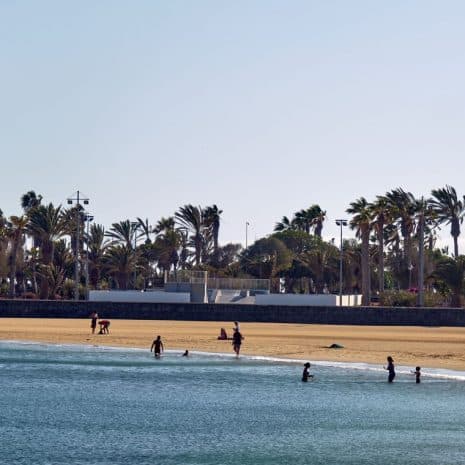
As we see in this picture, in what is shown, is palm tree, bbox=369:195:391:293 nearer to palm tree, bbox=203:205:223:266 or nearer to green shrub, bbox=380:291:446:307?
green shrub, bbox=380:291:446:307

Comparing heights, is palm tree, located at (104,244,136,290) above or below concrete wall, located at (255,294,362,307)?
above

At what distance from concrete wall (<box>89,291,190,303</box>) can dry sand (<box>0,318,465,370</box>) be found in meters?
8.93

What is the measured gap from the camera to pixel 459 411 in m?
45.4

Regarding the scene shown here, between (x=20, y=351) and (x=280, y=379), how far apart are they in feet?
75.1

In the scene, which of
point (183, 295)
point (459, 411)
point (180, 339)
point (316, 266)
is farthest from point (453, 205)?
point (459, 411)

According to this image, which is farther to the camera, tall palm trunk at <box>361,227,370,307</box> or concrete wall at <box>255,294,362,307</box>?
tall palm trunk at <box>361,227,370,307</box>

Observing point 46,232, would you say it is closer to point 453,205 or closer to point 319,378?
point 453,205

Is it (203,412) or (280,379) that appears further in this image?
(280,379)

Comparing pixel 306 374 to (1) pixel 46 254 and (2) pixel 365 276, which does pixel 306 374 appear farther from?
(1) pixel 46 254

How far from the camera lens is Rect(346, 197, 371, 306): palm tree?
113m

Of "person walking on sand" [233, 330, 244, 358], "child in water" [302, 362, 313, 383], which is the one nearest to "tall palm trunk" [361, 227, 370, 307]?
"person walking on sand" [233, 330, 244, 358]

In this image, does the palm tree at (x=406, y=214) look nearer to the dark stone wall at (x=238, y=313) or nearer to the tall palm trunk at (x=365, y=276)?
the tall palm trunk at (x=365, y=276)

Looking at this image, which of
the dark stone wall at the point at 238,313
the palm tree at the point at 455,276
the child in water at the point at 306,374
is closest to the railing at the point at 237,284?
the dark stone wall at the point at 238,313

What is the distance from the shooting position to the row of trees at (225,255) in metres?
127
